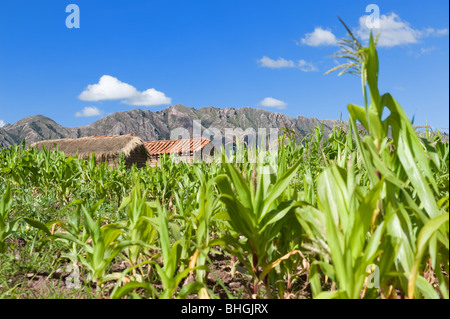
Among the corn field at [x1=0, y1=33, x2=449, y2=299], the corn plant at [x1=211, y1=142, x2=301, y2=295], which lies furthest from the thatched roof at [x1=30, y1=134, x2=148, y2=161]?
the corn plant at [x1=211, y1=142, x2=301, y2=295]

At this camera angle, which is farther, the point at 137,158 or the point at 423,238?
the point at 137,158

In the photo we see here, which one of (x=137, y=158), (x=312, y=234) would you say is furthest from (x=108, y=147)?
(x=312, y=234)

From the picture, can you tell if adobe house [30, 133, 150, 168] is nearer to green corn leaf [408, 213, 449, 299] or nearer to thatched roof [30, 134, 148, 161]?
thatched roof [30, 134, 148, 161]

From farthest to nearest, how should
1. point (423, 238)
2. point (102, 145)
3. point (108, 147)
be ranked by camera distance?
1. point (102, 145)
2. point (108, 147)
3. point (423, 238)

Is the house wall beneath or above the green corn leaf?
above

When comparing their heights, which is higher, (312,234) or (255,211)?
(255,211)

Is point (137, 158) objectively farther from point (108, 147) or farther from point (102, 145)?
point (102, 145)

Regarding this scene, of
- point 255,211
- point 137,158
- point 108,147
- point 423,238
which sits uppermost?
point 108,147

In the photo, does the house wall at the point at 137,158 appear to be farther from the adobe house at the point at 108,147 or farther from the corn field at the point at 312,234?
the corn field at the point at 312,234

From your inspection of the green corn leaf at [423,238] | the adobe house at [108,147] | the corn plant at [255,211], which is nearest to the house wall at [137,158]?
the adobe house at [108,147]

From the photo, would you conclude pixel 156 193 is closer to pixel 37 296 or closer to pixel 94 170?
pixel 94 170

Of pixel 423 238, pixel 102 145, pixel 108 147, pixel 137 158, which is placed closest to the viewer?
pixel 423 238

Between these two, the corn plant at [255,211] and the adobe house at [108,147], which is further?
the adobe house at [108,147]
